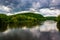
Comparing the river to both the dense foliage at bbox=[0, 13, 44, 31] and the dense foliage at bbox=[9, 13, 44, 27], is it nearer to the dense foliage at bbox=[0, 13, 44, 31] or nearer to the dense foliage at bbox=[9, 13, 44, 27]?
the dense foliage at bbox=[0, 13, 44, 31]

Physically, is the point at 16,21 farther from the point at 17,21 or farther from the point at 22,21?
the point at 22,21

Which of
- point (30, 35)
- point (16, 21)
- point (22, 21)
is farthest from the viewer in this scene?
point (22, 21)

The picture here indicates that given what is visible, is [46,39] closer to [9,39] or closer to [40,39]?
[40,39]

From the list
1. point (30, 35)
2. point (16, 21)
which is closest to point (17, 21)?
point (16, 21)

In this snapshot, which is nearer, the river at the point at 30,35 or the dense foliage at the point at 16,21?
the river at the point at 30,35

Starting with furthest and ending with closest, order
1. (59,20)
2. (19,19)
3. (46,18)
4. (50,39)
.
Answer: (46,18)
(19,19)
(59,20)
(50,39)

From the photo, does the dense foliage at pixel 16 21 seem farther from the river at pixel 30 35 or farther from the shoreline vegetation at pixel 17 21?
the river at pixel 30 35

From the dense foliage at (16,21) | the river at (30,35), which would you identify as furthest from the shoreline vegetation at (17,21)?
the river at (30,35)

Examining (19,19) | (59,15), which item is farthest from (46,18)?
(59,15)

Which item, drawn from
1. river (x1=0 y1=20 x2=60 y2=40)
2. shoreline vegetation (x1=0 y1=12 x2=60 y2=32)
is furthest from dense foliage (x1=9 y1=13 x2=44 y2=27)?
river (x1=0 y1=20 x2=60 y2=40)

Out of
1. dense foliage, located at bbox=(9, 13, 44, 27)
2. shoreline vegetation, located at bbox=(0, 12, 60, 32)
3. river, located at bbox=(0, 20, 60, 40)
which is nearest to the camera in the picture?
river, located at bbox=(0, 20, 60, 40)

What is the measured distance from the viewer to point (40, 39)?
36.8 feet

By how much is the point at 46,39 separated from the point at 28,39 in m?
1.12

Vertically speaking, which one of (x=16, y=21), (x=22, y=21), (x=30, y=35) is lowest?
(x=22, y=21)
